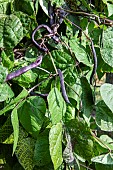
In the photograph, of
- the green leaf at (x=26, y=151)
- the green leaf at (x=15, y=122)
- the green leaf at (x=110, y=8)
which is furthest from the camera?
the green leaf at (x=110, y=8)

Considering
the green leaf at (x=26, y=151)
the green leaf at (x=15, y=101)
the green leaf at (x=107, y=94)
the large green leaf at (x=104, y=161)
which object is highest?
the green leaf at (x=15, y=101)

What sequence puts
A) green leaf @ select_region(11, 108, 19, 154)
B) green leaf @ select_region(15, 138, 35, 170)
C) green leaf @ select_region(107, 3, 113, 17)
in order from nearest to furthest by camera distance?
1. green leaf @ select_region(11, 108, 19, 154)
2. green leaf @ select_region(15, 138, 35, 170)
3. green leaf @ select_region(107, 3, 113, 17)

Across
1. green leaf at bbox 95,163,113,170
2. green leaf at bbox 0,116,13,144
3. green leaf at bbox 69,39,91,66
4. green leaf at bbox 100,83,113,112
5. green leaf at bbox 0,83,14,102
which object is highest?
green leaf at bbox 69,39,91,66

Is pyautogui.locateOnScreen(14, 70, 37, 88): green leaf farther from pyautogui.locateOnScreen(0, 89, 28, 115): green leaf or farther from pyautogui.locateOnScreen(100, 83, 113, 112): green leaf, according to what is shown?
pyautogui.locateOnScreen(100, 83, 113, 112): green leaf

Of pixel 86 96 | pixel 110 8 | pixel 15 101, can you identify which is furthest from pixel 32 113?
pixel 110 8

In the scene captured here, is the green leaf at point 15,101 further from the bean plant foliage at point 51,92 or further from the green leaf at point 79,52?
the green leaf at point 79,52

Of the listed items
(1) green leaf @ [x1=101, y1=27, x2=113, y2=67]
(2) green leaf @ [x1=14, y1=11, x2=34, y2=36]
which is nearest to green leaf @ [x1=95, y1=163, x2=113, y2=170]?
(1) green leaf @ [x1=101, y1=27, x2=113, y2=67]

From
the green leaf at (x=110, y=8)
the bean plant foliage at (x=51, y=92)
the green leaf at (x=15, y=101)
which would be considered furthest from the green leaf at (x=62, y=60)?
the green leaf at (x=110, y=8)

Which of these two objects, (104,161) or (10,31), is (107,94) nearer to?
(104,161)
